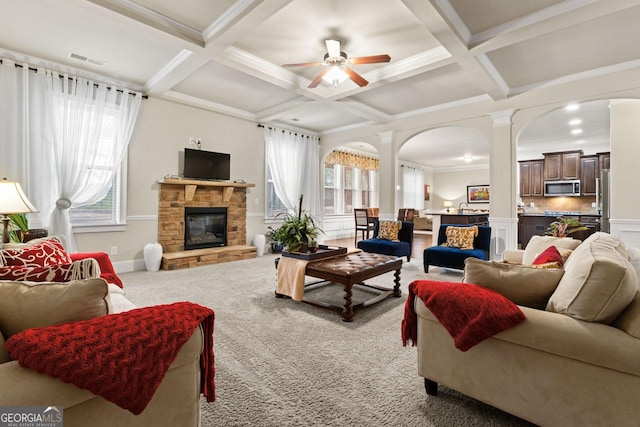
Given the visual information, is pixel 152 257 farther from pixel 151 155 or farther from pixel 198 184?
pixel 151 155

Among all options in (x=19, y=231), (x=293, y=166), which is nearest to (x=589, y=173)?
(x=293, y=166)

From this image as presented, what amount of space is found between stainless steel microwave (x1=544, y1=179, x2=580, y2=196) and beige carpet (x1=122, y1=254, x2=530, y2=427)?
7.25 metres

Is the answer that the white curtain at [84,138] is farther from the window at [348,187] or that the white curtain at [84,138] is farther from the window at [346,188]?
the window at [348,187]

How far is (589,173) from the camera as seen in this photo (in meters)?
7.68

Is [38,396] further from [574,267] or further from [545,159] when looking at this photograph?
[545,159]

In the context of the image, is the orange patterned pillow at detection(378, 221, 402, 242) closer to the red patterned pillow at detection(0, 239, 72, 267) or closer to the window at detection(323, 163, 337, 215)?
the window at detection(323, 163, 337, 215)

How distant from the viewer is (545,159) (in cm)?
836

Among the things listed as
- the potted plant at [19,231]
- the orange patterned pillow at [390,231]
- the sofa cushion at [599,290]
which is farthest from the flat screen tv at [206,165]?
the sofa cushion at [599,290]

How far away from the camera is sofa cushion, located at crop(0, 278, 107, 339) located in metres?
1.00

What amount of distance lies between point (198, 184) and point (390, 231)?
10.9 feet

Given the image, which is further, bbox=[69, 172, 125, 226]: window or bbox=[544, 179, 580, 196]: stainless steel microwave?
bbox=[544, 179, 580, 196]: stainless steel microwave

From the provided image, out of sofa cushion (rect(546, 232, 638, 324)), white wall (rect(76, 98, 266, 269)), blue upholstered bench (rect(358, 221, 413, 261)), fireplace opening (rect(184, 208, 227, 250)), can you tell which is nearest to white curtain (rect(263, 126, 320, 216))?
white wall (rect(76, 98, 266, 269))

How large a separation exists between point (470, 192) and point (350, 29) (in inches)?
430

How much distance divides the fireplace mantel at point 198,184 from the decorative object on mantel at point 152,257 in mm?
980
